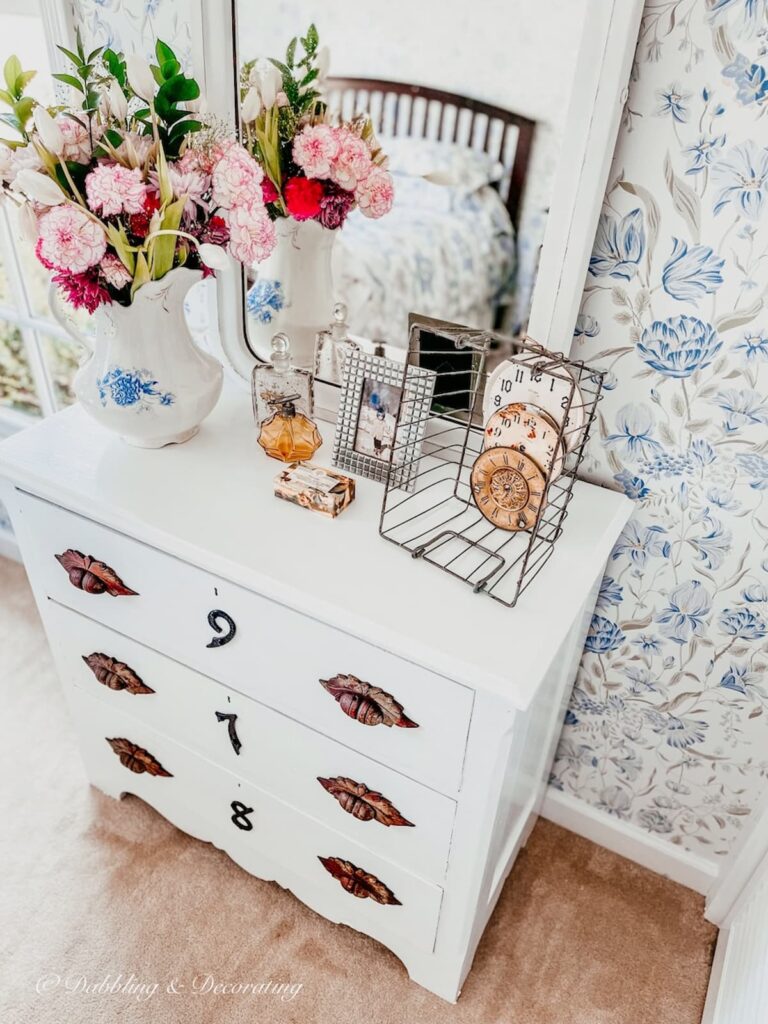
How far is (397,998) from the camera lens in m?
1.41

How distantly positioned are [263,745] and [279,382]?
0.63 meters

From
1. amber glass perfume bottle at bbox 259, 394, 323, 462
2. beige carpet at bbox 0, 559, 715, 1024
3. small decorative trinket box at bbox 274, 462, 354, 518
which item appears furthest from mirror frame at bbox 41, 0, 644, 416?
beige carpet at bbox 0, 559, 715, 1024

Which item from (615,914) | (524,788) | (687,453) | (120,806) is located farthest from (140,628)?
(615,914)

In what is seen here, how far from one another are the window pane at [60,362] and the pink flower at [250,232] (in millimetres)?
1094

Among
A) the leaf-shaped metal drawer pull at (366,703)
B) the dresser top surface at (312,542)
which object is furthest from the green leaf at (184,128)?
the leaf-shaped metal drawer pull at (366,703)

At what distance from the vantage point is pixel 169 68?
39.3 inches

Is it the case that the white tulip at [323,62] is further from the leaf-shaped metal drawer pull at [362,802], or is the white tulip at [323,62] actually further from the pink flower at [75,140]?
the leaf-shaped metal drawer pull at [362,802]

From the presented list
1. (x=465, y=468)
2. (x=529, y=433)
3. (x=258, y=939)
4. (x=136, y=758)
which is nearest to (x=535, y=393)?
(x=529, y=433)

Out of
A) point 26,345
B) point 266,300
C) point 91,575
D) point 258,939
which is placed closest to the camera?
point 91,575

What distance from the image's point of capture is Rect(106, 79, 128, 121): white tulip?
3.33ft

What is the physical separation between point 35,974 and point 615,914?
118 cm

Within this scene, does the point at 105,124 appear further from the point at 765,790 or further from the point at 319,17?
the point at 765,790

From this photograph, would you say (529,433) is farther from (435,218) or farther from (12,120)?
(12,120)

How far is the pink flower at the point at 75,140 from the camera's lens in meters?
1.02
